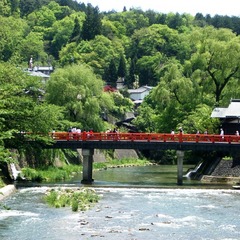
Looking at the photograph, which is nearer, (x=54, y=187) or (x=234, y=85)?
(x=54, y=187)

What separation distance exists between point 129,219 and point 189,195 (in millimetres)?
11202

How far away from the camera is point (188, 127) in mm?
67625

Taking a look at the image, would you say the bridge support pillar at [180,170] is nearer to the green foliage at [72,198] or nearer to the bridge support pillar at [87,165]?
the bridge support pillar at [87,165]

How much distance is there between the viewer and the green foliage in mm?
37516

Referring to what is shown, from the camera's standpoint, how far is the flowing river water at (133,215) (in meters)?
29.7

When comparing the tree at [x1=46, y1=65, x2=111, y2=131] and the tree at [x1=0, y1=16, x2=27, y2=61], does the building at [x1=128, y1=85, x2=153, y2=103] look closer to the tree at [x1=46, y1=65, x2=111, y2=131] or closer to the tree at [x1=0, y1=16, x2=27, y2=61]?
the tree at [x1=0, y1=16, x2=27, y2=61]

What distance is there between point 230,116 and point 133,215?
25812 mm

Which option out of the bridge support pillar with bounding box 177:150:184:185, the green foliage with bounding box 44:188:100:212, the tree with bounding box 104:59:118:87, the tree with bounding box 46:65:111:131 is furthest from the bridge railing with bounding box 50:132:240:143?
the tree with bounding box 104:59:118:87

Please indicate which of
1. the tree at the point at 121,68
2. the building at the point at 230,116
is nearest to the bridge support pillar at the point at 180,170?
the building at the point at 230,116

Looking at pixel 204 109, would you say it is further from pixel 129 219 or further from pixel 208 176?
pixel 129 219

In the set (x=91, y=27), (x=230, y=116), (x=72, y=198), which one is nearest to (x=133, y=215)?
(x=72, y=198)

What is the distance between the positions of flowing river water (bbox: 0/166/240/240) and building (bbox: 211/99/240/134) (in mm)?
10959

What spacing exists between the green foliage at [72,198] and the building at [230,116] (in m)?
18.8

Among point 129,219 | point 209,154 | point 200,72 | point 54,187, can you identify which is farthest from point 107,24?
point 129,219
